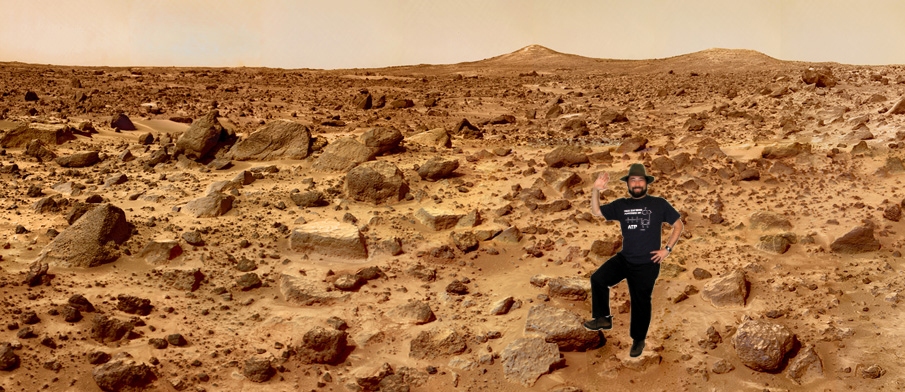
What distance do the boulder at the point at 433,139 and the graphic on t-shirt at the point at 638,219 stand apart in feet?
21.2

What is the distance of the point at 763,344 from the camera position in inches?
203

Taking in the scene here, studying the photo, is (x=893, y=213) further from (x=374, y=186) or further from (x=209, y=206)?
(x=209, y=206)

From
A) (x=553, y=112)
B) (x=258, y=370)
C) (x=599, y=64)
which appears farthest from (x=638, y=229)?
(x=599, y=64)

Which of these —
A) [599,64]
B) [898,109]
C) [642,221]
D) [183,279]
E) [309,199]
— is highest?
[599,64]

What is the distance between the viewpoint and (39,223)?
732 centimetres

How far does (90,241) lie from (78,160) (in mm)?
3314

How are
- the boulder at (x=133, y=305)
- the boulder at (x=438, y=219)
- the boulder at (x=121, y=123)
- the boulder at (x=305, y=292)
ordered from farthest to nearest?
1. the boulder at (x=121, y=123)
2. the boulder at (x=438, y=219)
3. the boulder at (x=305, y=292)
4. the boulder at (x=133, y=305)

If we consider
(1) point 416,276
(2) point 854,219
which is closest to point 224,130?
(1) point 416,276

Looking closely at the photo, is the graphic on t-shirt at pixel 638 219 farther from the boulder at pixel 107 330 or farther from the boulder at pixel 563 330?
the boulder at pixel 107 330

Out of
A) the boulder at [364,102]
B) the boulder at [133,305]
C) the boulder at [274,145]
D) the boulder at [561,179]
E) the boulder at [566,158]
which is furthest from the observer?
the boulder at [364,102]

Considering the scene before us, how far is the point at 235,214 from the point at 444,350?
3.31 metres

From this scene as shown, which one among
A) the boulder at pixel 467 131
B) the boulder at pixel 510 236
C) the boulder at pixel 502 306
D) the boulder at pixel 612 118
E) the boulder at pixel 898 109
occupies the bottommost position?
the boulder at pixel 502 306

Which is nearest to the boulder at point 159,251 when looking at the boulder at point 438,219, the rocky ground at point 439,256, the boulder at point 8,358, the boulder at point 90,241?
the rocky ground at point 439,256

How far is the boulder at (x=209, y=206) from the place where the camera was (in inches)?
302
